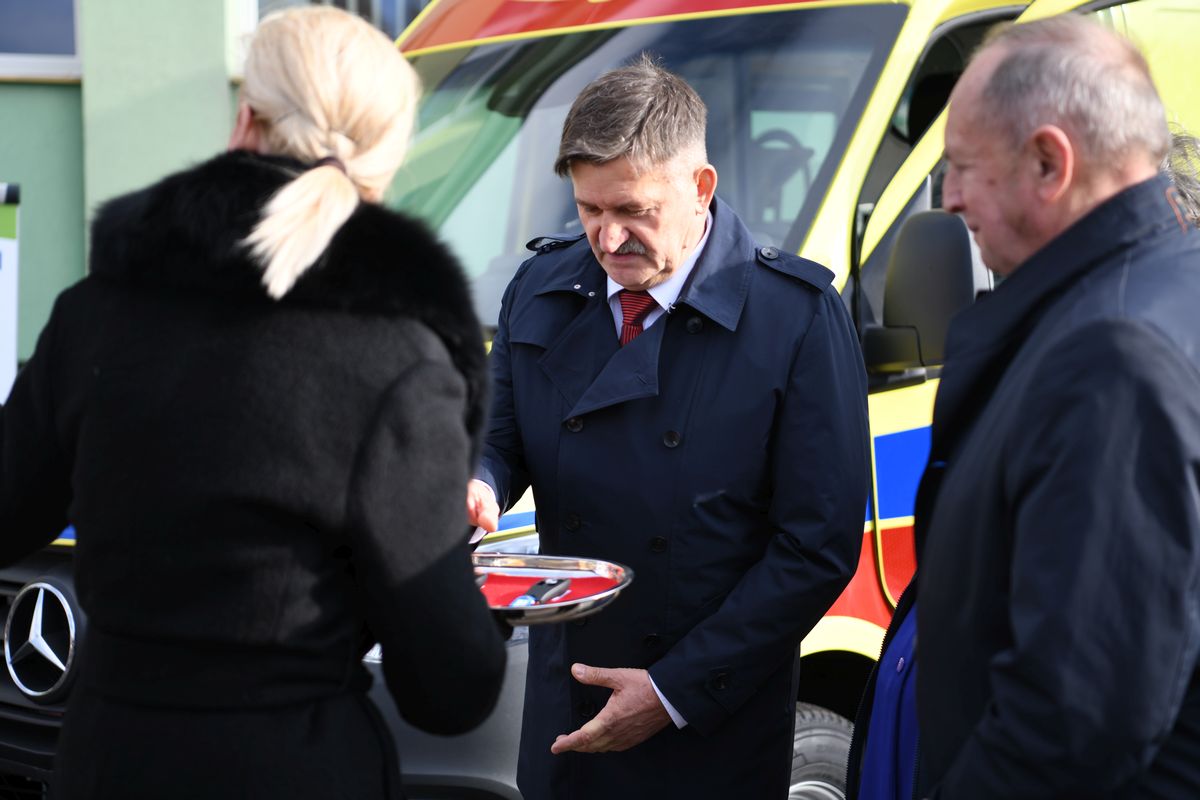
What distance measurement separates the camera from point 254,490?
5.41 ft

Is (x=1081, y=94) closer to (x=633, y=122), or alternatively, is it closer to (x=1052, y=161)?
(x=1052, y=161)

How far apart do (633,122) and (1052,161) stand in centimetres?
100

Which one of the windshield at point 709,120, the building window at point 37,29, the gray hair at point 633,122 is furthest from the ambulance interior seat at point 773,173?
the building window at point 37,29

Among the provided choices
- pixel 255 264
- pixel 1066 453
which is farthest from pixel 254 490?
pixel 1066 453

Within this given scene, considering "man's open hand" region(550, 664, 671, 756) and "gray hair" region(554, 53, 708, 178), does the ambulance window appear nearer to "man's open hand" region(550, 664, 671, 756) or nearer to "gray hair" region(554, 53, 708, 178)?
"gray hair" region(554, 53, 708, 178)

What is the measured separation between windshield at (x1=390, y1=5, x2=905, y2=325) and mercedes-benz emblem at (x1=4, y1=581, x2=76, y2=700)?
1222 millimetres

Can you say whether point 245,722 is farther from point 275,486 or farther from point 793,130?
point 793,130

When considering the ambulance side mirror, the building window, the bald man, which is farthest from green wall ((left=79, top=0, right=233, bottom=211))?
the bald man

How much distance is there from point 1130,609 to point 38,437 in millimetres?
1297

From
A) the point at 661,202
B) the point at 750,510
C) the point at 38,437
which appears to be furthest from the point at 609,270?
the point at 38,437

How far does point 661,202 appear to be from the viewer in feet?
8.52

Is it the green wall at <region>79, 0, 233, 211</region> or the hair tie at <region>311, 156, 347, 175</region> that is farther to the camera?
the green wall at <region>79, 0, 233, 211</region>

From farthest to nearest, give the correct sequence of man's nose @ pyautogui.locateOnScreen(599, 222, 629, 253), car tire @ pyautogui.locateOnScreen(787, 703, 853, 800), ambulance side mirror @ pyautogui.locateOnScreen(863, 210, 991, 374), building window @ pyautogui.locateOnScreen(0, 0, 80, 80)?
1. building window @ pyautogui.locateOnScreen(0, 0, 80, 80)
2. car tire @ pyautogui.locateOnScreen(787, 703, 853, 800)
3. ambulance side mirror @ pyautogui.locateOnScreen(863, 210, 991, 374)
4. man's nose @ pyautogui.locateOnScreen(599, 222, 629, 253)

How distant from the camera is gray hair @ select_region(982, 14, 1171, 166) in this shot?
167cm
